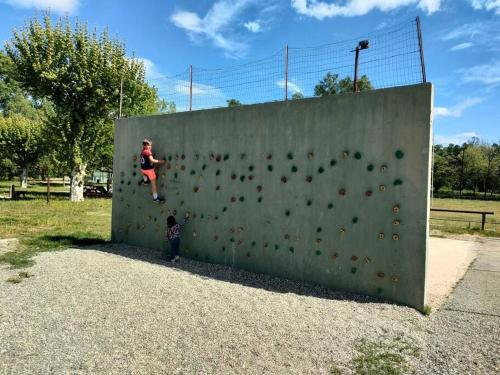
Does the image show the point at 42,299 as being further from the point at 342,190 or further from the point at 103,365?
the point at 342,190

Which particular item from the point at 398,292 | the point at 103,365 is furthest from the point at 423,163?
the point at 103,365

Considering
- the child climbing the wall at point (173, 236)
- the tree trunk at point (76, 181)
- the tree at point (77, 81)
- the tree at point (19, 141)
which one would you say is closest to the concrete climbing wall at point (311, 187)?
the child climbing the wall at point (173, 236)

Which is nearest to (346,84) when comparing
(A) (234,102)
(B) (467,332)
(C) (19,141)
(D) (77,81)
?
(A) (234,102)

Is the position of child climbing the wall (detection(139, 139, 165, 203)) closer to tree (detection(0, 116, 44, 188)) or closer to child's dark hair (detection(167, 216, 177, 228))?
child's dark hair (detection(167, 216, 177, 228))

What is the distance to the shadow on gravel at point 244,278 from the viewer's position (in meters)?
5.80

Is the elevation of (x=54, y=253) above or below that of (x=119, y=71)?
below

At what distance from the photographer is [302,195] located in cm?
642

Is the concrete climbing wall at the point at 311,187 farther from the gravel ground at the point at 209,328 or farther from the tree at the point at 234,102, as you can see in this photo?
the gravel ground at the point at 209,328

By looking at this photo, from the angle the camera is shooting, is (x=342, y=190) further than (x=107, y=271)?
No

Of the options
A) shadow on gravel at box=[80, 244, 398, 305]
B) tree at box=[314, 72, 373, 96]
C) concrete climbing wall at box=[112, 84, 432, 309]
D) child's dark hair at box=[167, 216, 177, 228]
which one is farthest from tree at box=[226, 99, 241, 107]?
shadow on gravel at box=[80, 244, 398, 305]

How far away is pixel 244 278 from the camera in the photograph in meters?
6.68

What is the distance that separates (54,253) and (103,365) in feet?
18.1

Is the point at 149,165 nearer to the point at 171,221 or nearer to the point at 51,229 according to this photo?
the point at 171,221

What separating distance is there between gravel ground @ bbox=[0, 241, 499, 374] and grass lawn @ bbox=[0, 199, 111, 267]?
201 centimetres
